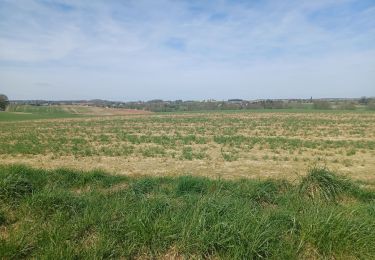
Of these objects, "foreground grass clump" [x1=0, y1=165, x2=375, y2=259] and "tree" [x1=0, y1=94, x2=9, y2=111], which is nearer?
"foreground grass clump" [x1=0, y1=165, x2=375, y2=259]

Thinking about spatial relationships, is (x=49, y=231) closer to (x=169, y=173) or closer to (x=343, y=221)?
(x=343, y=221)

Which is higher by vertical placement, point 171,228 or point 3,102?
point 3,102

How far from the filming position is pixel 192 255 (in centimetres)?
380

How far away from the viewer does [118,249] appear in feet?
12.8

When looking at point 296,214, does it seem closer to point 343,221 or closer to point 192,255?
point 343,221

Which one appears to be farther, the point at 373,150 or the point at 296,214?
the point at 373,150

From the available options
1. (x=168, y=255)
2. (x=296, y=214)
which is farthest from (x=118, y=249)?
(x=296, y=214)

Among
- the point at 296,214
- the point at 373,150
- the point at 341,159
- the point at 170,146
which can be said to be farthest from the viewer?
the point at 170,146

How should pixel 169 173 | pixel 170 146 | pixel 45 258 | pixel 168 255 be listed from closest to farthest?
1. pixel 45 258
2. pixel 168 255
3. pixel 169 173
4. pixel 170 146

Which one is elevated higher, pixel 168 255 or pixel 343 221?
pixel 343 221

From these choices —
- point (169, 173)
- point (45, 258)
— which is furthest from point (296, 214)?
point (169, 173)

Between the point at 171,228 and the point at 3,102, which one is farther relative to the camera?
the point at 3,102

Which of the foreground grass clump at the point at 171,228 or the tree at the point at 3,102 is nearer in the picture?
the foreground grass clump at the point at 171,228

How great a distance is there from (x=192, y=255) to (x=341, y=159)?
1333 cm
